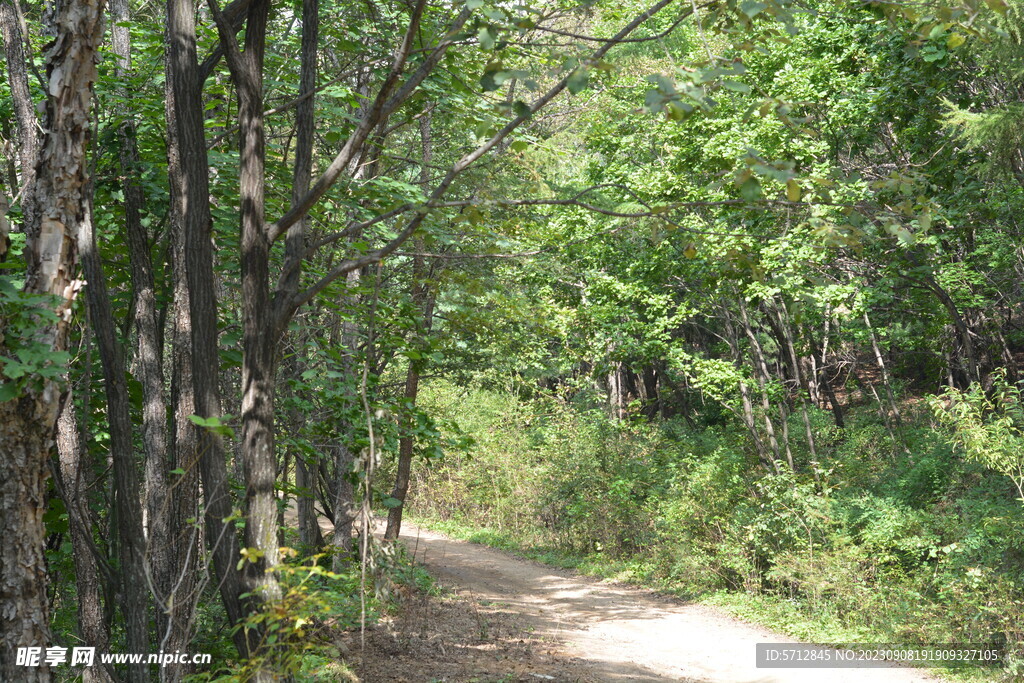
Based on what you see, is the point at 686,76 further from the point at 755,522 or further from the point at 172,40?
the point at 755,522

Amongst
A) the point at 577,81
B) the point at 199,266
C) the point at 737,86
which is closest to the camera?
the point at 737,86

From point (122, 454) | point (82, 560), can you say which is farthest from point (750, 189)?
point (82, 560)

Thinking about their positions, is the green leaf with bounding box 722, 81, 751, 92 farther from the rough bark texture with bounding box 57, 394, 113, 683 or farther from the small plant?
the small plant

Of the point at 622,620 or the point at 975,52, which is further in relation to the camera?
the point at 622,620

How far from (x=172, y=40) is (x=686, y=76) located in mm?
2905

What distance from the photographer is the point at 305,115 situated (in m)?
A: 4.15

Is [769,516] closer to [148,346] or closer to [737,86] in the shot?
[148,346]

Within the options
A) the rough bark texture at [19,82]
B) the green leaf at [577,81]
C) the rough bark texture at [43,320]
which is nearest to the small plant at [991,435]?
the green leaf at [577,81]

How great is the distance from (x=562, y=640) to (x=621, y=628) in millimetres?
1222

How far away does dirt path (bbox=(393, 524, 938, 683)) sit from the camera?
7.66 m

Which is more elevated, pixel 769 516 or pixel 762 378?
pixel 762 378

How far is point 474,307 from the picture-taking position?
11.1 meters

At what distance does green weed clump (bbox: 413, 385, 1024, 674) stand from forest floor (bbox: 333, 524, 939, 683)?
793 millimetres

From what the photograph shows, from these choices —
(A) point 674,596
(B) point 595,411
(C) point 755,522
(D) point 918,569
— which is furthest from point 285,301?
(B) point 595,411
